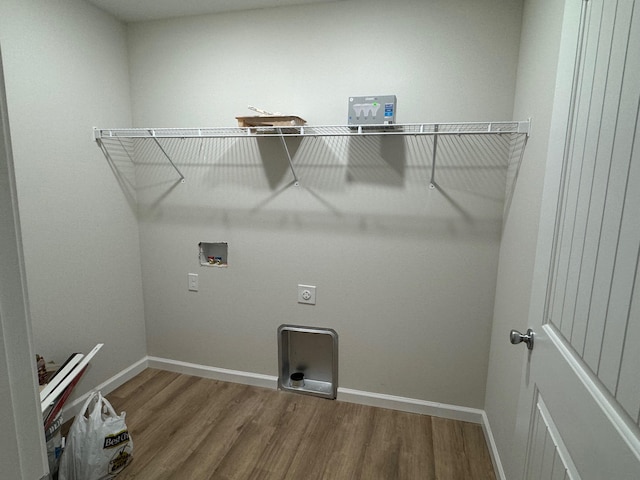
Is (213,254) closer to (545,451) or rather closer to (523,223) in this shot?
(523,223)

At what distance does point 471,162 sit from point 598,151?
116 centimetres

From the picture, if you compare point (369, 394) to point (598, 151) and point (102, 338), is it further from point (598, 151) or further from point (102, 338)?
point (598, 151)

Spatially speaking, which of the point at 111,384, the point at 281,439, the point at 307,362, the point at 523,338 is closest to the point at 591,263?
the point at 523,338

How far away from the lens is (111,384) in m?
2.25

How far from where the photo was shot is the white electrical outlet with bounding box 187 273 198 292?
7.76ft

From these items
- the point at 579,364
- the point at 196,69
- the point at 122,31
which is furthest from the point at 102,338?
the point at 579,364

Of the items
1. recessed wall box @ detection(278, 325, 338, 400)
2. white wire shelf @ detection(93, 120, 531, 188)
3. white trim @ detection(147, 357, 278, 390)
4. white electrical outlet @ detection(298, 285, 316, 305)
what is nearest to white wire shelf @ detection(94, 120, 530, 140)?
white wire shelf @ detection(93, 120, 531, 188)

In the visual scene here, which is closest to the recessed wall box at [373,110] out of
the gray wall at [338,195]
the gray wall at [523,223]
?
the gray wall at [338,195]

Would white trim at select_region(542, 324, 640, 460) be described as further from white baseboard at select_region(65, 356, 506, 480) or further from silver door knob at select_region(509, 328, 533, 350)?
white baseboard at select_region(65, 356, 506, 480)

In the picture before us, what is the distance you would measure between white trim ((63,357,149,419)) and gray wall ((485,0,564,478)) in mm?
2271

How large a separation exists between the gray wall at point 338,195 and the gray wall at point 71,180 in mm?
196

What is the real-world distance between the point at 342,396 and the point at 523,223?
4.91 ft

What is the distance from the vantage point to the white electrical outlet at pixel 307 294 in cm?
217

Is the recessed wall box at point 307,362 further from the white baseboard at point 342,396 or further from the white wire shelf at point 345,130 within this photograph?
the white wire shelf at point 345,130
